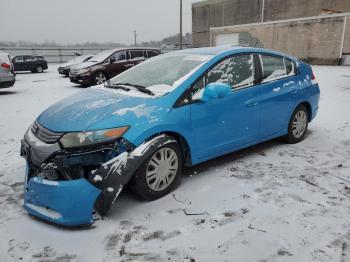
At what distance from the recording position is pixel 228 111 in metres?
3.73

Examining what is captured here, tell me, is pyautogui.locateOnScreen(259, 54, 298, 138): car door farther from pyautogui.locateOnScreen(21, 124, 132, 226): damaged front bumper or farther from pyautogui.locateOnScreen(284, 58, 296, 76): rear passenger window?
pyautogui.locateOnScreen(21, 124, 132, 226): damaged front bumper

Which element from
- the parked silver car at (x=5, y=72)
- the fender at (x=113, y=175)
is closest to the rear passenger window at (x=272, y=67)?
the fender at (x=113, y=175)

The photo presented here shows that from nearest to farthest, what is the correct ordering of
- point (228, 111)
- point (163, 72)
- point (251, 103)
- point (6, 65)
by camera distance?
1. point (228, 111)
2. point (163, 72)
3. point (251, 103)
4. point (6, 65)

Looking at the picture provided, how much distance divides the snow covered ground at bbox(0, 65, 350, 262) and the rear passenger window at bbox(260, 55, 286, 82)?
1.12m

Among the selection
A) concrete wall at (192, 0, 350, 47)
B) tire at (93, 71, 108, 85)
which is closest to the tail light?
tire at (93, 71, 108, 85)

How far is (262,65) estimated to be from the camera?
14.1 feet

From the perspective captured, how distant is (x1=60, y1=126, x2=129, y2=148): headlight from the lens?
9.12 ft

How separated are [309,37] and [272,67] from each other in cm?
1967

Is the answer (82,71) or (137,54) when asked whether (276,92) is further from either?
(137,54)

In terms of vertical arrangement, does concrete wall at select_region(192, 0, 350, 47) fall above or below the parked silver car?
above

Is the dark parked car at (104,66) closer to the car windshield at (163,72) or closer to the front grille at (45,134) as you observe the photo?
the car windshield at (163,72)

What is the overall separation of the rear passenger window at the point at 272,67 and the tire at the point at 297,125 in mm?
663

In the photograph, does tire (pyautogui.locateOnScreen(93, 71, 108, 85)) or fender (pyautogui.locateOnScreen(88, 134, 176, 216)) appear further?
tire (pyautogui.locateOnScreen(93, 71, 108, 85))

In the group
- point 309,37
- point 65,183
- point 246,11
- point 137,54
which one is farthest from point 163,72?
point 246,11
